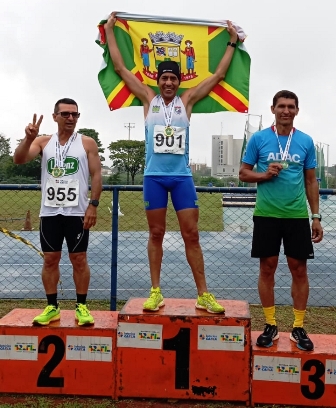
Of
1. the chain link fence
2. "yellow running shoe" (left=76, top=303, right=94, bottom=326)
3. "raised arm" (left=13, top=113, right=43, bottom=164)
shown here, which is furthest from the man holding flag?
the chain link fence

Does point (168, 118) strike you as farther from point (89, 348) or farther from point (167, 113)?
point (89, 348)

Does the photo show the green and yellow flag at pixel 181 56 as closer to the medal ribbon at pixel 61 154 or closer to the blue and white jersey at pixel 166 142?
the blue and white jersey at pixel 166 142

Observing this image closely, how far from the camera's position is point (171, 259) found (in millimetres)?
10781

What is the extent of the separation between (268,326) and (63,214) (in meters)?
1.85

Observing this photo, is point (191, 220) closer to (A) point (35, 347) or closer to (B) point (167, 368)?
(B) point (167, 368)

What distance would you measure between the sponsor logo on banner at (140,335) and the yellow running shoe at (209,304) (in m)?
0.40

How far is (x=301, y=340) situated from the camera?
12.5ft

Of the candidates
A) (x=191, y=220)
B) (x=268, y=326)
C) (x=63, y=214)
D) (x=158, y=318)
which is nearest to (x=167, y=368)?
(x=158, y=318)

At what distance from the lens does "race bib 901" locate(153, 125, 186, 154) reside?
13.1 feet

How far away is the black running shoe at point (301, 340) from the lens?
3.74m

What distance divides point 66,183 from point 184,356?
164 centimetres

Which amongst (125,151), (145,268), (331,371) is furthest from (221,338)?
(125,151)

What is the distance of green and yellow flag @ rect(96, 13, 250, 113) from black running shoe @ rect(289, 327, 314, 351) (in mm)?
2011

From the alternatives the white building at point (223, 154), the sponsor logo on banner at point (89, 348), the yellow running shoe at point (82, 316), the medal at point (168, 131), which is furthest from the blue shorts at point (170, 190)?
the white building at point (223, 154)
